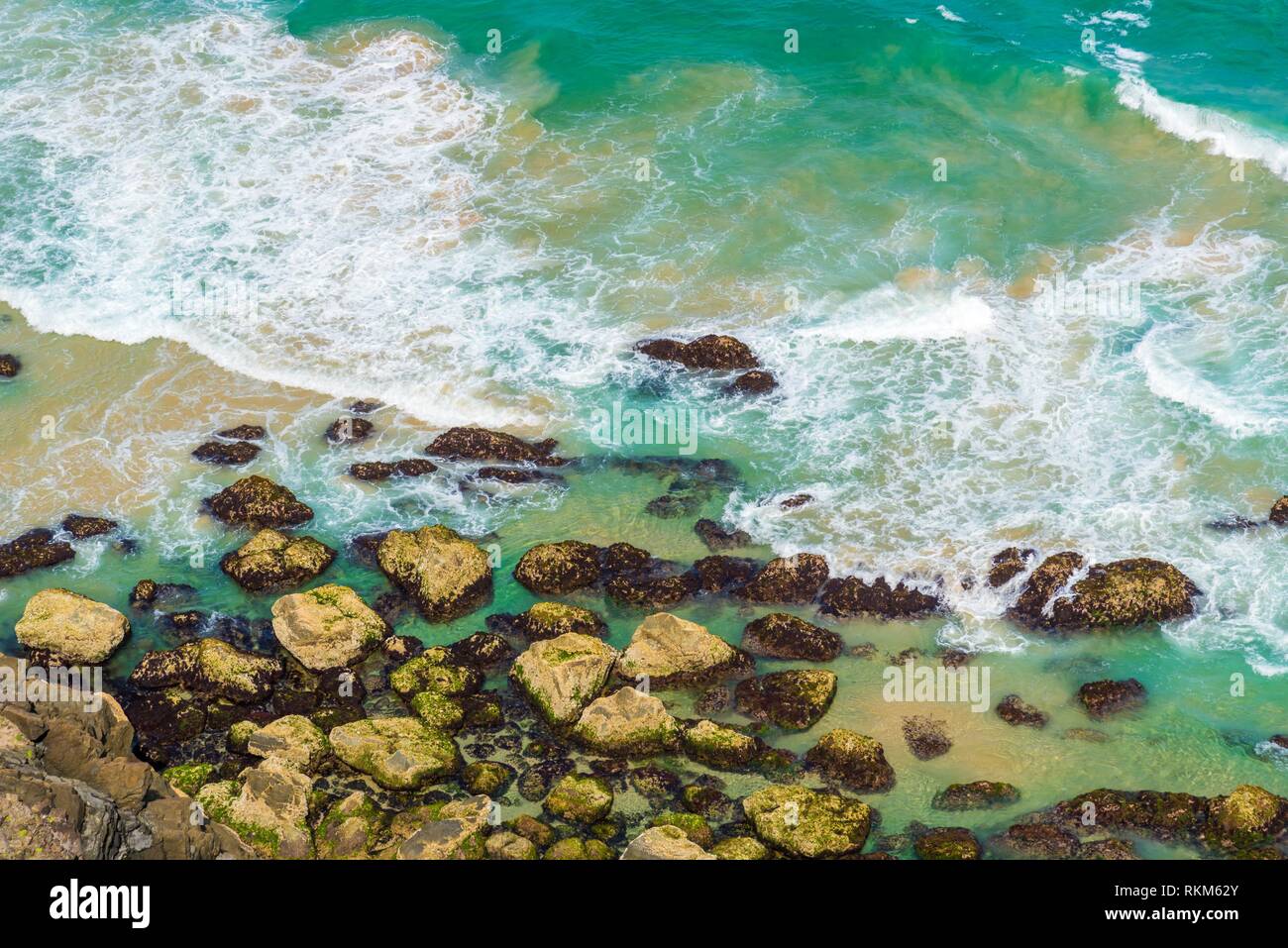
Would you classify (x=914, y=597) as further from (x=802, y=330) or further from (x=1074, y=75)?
(x=1074, y=75)

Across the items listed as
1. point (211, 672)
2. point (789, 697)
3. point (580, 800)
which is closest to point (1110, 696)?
point (789, 697)

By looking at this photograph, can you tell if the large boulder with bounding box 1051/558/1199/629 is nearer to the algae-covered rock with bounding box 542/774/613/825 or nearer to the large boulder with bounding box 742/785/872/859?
the large boulder with bounding box 742/785/872/859

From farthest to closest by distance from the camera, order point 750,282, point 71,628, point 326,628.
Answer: point 750,282 → point 71,628 → point 326,628

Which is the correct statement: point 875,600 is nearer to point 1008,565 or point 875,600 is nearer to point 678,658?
point 1008,565

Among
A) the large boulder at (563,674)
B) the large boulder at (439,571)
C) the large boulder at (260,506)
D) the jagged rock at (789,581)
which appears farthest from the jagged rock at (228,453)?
the jagged rock at (789,581)

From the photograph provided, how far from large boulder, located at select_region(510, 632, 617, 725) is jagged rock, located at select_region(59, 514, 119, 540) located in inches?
497

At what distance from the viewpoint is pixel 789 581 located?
33.4 m

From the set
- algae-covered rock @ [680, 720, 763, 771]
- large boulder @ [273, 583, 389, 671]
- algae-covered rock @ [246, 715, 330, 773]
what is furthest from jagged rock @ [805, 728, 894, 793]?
large boulder @ [273, 583, 389, 671]

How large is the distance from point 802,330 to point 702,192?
8.86m

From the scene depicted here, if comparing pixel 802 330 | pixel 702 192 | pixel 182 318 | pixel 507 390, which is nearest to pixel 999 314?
pixel 802 330

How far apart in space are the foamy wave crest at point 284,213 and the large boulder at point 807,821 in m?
15.9

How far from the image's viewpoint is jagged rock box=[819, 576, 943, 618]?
3278 cm

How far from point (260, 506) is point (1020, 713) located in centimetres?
2035

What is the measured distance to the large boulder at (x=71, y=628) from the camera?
31750mm
